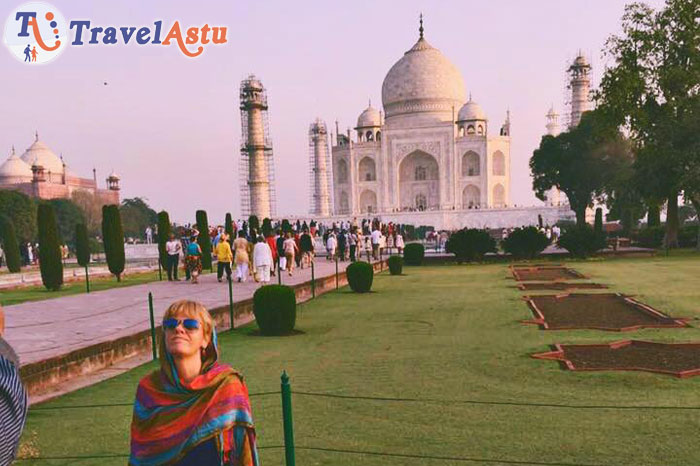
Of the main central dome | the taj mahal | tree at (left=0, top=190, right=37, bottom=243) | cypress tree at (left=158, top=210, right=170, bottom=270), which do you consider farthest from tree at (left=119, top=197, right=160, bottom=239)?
cypress tree at (left=158, top=210, right=170, bottom=270)

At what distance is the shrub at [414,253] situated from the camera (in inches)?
848

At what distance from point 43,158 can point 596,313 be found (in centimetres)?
6798

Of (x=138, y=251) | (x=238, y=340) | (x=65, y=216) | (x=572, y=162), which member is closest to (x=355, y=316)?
(x=238, y=340)

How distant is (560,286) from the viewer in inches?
508

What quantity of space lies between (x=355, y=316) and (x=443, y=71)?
49.6 m

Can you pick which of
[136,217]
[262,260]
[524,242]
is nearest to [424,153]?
[136,217]

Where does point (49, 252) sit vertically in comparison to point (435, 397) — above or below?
above

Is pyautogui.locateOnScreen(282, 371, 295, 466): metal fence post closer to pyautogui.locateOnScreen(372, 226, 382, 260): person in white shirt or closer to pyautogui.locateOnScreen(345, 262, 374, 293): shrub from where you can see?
pyautogui.locateOnScreen(345, 262, 374, 293): shrub

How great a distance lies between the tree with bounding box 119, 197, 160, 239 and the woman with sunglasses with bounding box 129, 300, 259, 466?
52.0 m

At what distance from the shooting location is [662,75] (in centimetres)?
2166

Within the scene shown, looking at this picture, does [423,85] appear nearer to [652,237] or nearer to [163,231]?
[652,237]

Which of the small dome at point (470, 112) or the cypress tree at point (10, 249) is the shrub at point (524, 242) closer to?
the cypress tree at point (10, 249)

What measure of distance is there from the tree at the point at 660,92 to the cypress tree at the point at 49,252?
1862 centimetres

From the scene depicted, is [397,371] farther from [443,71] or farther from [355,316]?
[443,71]
